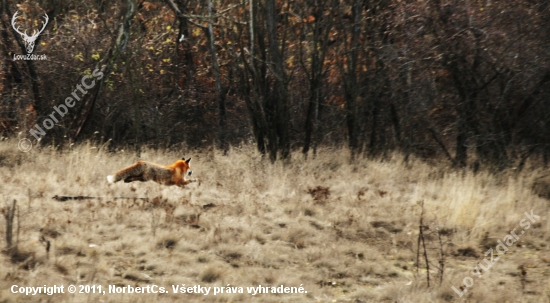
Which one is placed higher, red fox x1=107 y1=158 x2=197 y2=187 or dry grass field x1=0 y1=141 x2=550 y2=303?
red fox x1=107 y1=158 x2=197 y2=187

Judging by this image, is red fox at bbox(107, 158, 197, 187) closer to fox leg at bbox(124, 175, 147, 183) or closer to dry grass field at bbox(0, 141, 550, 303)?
fox leg at bbox(124, 175, 147, 183)

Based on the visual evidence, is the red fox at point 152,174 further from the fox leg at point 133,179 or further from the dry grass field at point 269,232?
the dry grass field at point 269,232

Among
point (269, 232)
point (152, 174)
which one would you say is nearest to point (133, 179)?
point (152, 174)

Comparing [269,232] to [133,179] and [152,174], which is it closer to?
[152,174]

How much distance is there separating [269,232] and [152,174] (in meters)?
2.13

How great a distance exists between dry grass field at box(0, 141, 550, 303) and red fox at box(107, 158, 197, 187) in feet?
0.44

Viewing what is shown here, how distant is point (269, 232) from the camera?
26.9 feet

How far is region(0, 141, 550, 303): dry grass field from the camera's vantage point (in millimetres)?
6664

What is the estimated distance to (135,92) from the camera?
1462cm

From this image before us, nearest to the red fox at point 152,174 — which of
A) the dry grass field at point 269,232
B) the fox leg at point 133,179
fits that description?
the fox leg at point 133,179

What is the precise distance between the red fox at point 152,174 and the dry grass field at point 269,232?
135mm

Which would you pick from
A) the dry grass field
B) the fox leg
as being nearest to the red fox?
the fox leg

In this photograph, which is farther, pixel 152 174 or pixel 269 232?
pixel 152 174

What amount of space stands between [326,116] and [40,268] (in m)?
10.8
